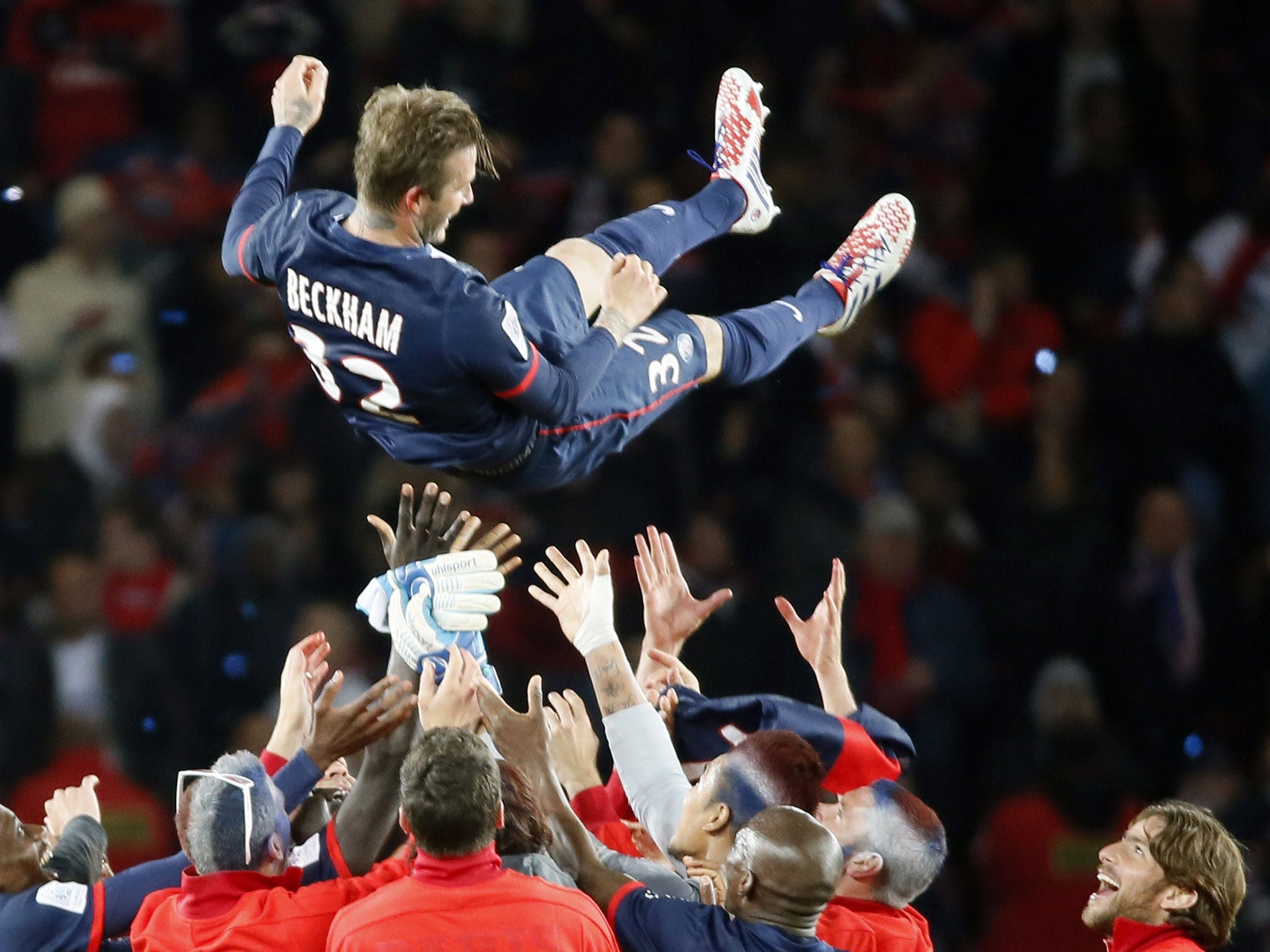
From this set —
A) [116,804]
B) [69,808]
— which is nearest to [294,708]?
[69,808]

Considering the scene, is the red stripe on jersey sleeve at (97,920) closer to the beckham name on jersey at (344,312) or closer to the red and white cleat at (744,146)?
the beckham name on jersey at (344,312)

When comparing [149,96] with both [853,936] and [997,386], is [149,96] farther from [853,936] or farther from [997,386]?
[853,936]

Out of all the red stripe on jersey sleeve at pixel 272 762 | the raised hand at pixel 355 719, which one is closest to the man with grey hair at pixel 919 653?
the raised hand at pixel 355 719

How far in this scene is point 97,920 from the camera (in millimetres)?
2627

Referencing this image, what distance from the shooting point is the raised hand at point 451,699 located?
→ 2.57 m

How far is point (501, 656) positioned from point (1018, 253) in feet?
7.44

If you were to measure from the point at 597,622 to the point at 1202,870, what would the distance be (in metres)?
1.03

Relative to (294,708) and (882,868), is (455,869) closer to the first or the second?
(294,708)

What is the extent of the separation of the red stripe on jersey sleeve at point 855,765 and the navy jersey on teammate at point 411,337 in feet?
2.55

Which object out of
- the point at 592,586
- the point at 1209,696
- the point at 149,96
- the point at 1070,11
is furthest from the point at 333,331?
the point at 1070,11

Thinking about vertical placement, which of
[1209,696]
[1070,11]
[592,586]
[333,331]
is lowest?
[1209,696]

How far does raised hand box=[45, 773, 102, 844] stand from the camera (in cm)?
283

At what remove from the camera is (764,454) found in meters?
5.29

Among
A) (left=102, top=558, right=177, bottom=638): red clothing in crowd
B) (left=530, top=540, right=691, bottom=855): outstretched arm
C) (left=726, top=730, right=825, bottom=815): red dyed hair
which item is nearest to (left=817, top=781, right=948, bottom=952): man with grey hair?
(left=726, top=730, right=825, bottom=815): red dyed hair
